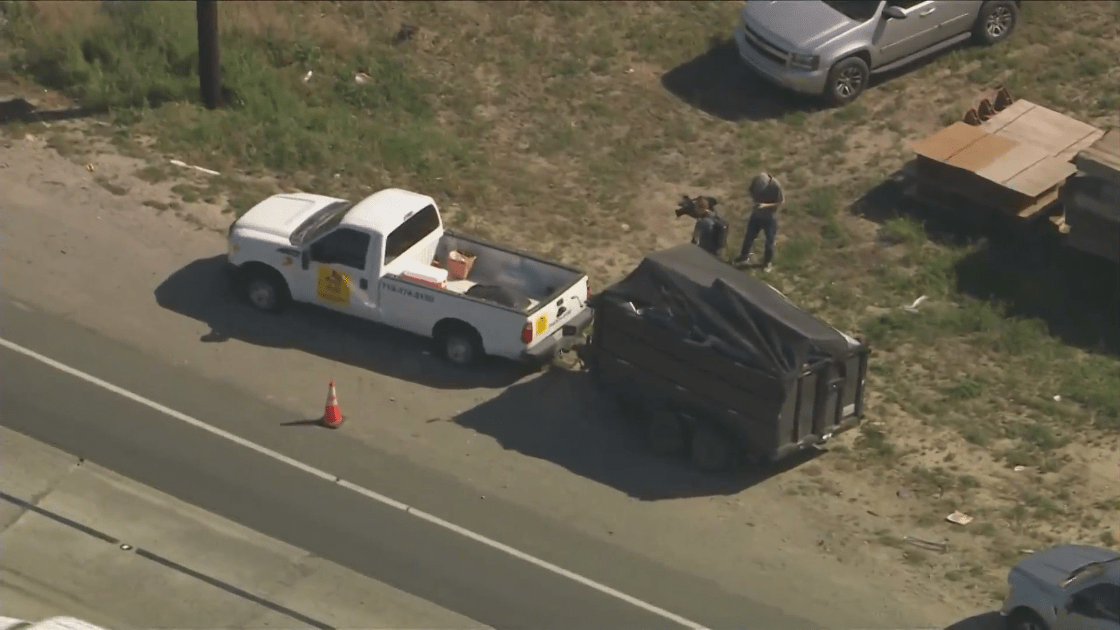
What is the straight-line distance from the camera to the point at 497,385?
18.5 metres

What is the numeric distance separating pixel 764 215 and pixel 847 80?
4807 millimetres

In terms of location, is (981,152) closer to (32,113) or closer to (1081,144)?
(1081,144)

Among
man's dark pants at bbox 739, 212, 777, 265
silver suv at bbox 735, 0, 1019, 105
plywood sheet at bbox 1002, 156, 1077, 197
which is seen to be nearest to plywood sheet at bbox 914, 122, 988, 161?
plywood sheet at bbox 1002, 156, 1077, 197

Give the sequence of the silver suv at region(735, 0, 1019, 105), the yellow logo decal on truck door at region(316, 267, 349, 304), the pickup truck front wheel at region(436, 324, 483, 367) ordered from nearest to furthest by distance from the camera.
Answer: the pickup truck front wheel at region(436, 324, 483, 367) < the yellow logo decal on truck door at region(316, 267, 349, 304) < the silver suv at region(735, 0, 1019, 105)

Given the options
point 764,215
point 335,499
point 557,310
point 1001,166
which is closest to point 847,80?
point 1001,166

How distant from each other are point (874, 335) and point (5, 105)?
13.2m

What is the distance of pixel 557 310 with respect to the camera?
18391 millimetres

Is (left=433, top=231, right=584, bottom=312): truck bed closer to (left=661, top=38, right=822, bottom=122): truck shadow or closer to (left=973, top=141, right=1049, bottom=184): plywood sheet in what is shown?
(left=973, top=141, right=1049, bottom=184): plywood sheet

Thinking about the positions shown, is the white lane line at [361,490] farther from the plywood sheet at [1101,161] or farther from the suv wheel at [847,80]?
the suv wheel at [847,80]

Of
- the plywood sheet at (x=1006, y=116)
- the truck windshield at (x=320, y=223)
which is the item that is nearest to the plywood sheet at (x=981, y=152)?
the plywood sheet at (x=1006, y=116)

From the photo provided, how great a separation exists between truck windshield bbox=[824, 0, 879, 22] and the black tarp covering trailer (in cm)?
818

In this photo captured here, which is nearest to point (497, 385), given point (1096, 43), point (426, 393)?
point (426, 393)

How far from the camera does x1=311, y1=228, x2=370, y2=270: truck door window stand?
1862 cm

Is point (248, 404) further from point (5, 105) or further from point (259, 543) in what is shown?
point (5, 105)
